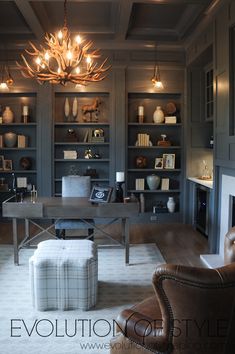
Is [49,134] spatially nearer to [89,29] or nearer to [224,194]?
[89,29]

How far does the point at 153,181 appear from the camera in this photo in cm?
643

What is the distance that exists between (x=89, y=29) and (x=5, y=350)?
4791 mm

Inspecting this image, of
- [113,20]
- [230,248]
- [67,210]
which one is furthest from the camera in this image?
[113,20]

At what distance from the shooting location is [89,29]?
5.65 meters

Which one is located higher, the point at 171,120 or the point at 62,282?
the point at 171,120

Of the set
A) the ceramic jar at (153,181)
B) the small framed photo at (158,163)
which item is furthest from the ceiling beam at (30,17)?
the ceramic jar at (153,181)

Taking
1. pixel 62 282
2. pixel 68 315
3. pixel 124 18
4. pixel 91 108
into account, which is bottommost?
pixel 68 315

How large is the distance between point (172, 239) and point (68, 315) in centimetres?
270

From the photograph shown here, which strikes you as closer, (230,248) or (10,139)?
(230,248)

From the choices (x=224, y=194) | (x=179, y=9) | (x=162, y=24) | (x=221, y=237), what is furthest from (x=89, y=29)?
(x=221, y=237)

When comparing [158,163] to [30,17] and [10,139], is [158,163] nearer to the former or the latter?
[10,139]

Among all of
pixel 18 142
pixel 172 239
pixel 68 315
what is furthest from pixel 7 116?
pixel 68 315

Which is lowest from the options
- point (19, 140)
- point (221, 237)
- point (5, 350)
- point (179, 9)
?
point (5, 350)

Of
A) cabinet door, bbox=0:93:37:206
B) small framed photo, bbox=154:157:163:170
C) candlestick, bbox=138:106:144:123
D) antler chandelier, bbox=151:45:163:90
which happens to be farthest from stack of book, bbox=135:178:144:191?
cabinet door, bbox=0:93:37:206
